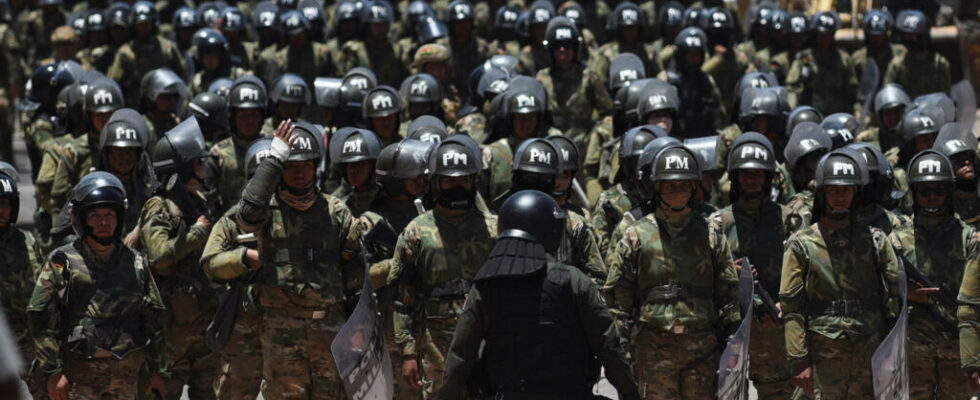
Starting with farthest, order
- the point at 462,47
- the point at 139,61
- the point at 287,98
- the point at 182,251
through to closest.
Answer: the point at 462,47
the point at 139,61
the point at 287,98
the point at 182,251

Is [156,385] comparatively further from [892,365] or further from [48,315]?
[892,365]

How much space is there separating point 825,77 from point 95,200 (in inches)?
433

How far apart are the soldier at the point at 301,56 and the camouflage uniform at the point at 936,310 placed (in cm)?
880

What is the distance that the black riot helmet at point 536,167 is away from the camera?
952 centimetres

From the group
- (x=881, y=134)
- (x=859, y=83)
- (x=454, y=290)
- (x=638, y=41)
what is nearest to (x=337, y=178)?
(x=454, y=290)

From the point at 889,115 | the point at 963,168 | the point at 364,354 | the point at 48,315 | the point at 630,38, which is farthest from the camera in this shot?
the point at 630,38

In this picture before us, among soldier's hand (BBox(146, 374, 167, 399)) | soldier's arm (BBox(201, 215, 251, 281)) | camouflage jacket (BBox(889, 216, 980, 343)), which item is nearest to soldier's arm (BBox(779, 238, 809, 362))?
camouflage jacket (BBox(889, 216, 980, 343))

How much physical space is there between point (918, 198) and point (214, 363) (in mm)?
4648

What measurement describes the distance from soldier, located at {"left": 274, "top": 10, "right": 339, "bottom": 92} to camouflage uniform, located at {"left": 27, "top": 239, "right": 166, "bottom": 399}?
28.6ft

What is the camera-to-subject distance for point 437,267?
29.1ft

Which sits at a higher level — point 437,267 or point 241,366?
point 437,267

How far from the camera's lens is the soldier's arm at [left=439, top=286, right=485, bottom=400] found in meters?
6.41

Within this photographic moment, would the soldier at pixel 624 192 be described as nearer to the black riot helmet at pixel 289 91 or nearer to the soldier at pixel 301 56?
the black riot helmet at pixel 289 91

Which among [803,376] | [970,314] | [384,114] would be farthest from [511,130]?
[970,314]
